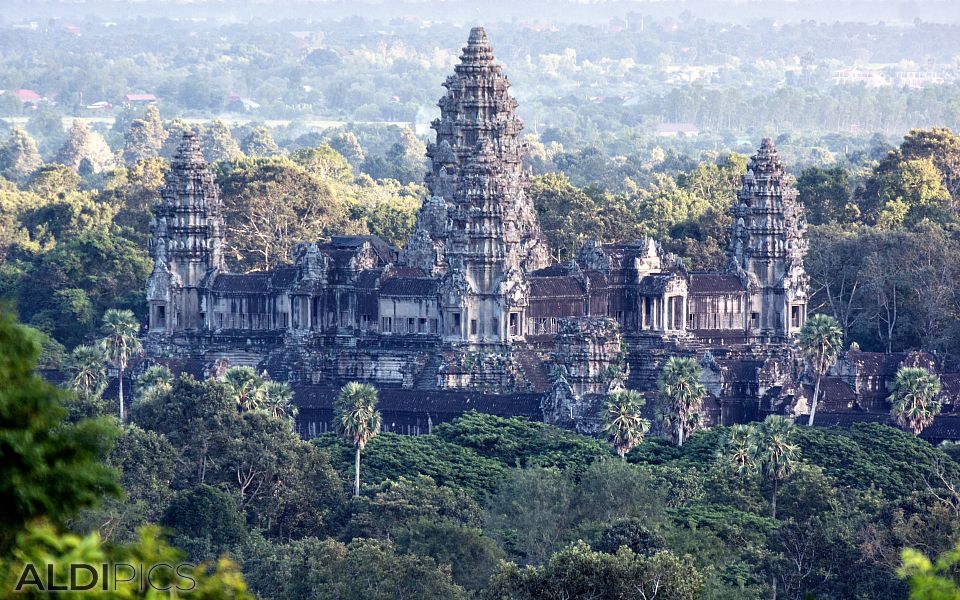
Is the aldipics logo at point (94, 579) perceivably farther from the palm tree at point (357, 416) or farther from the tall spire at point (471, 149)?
the tall spire at point (471, 149)

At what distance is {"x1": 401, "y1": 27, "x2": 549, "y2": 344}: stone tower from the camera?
10312 cm

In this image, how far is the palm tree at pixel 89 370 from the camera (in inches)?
3915

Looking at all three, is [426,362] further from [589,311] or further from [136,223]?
[136,223]

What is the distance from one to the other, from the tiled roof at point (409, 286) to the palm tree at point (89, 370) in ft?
37.2

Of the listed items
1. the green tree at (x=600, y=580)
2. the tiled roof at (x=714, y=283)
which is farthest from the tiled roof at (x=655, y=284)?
the green tree at (x=600, y=580)

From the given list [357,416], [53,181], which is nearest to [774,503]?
[357,416]

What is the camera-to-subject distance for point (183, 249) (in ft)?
367

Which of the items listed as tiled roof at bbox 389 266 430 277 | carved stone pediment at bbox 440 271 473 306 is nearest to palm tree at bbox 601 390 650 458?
carved stone pediment at bbox 440 271 473 306

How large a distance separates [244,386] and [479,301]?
507 inches

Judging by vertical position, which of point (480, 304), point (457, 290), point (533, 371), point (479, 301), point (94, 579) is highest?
point (457, 290)

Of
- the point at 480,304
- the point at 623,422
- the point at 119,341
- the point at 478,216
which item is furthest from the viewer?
the point at 119,341

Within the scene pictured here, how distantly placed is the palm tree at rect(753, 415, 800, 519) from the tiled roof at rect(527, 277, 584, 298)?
72.4 feet

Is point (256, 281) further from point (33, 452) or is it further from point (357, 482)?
point (33, 452)

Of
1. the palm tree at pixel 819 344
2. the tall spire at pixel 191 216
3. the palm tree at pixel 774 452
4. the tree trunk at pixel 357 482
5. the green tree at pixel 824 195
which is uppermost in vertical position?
the green tree at pixel 824 195
